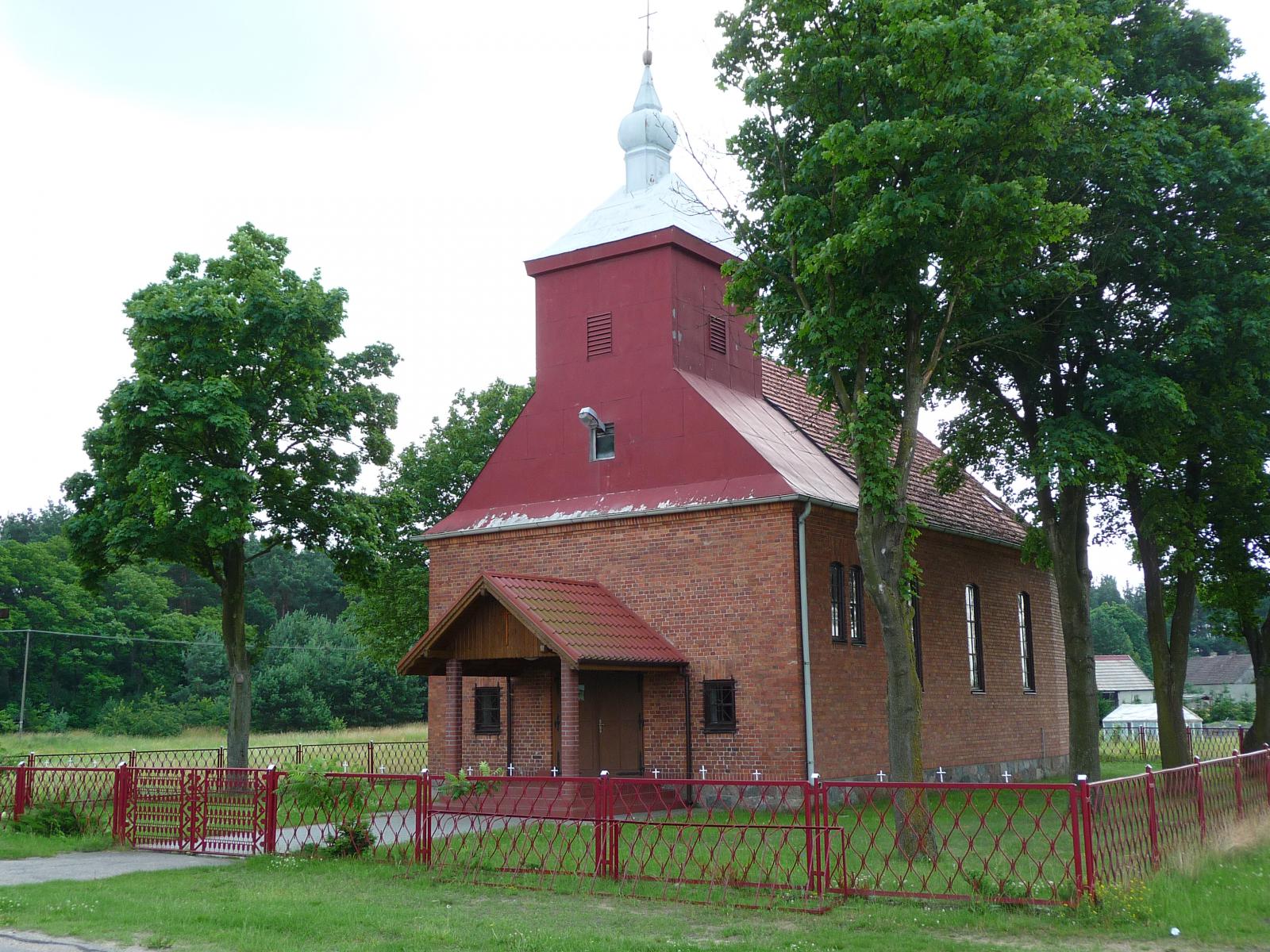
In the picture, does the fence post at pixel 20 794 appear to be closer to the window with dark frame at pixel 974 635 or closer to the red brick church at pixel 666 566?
the red brick church at pixel 666 566

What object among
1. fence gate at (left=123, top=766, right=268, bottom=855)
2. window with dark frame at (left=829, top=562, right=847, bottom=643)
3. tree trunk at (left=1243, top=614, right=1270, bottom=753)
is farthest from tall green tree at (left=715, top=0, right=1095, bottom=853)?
tree trunk at (left=1243, top=614, right=1270, bottom=753)

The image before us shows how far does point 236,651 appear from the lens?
2109 cm

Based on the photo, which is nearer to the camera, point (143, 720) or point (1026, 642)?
point (1026, 642)

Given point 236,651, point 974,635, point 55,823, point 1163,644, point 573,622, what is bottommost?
point 55,823

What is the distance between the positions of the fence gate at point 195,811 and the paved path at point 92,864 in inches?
8.1

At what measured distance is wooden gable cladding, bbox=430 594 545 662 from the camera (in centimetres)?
1762

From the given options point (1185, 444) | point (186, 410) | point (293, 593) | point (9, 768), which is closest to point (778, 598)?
point (1185, 444)

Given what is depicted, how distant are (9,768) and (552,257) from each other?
12719 millimetres

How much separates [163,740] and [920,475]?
3015 centimetres

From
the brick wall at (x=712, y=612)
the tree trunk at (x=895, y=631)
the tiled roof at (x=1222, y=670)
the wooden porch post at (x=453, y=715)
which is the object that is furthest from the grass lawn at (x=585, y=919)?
the tiled roof at (x=1222, y=670)

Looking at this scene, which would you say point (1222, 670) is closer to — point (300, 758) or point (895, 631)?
point (300, 758)

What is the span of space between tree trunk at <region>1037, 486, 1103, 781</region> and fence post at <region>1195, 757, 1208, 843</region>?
656 cm

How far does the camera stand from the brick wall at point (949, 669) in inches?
767

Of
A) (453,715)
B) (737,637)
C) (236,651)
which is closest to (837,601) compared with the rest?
(737,637)
